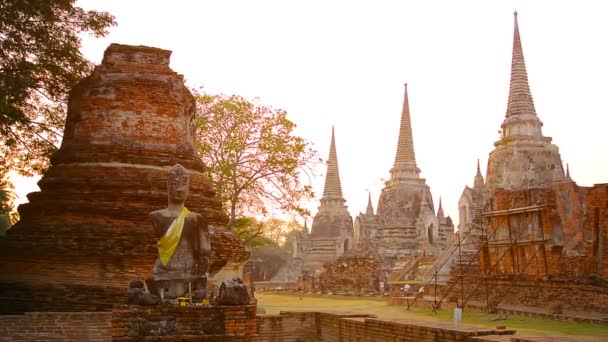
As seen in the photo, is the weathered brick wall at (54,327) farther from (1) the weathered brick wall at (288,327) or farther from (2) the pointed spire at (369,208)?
(2) the pointed spire at (369,208)

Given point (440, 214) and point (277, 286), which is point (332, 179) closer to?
point (440, 214)

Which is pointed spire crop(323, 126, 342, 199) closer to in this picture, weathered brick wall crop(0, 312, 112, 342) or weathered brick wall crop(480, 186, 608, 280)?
weathered brick wall crop(480, 186, 608, 280)

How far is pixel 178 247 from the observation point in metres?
7.92

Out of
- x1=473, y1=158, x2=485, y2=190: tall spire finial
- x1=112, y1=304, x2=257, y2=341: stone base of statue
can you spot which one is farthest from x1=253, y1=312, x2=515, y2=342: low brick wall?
x1=473, y1=158, x2=485, y2=190: tall spire finial

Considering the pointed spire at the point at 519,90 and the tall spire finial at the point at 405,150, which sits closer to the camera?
the pointed spire at the point at 519,90

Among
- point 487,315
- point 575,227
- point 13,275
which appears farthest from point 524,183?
point 13,275

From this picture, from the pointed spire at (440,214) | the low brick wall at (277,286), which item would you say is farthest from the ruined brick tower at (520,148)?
the low brick wall at (277,286)

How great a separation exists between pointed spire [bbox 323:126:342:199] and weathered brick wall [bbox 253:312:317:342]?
36530 millimetres

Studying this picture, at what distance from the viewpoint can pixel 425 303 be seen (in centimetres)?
1992

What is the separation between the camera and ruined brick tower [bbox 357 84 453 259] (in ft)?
134

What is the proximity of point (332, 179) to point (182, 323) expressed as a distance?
43966 millimetres

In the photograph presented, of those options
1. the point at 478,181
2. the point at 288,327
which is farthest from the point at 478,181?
the point at 288,327

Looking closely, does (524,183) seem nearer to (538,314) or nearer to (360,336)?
(538,314)

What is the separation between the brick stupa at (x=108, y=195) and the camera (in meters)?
11.5
